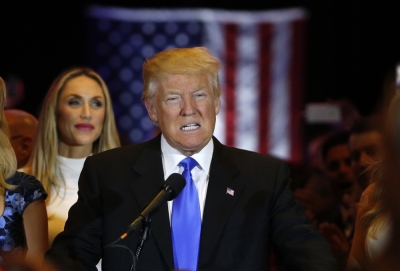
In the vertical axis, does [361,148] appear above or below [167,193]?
below

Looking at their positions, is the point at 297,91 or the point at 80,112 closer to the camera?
the point at 80,112

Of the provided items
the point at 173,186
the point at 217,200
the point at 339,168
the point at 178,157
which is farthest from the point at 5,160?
the point at 339,168

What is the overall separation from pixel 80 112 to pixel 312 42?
6.38 meters

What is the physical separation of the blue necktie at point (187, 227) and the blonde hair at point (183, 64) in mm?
483

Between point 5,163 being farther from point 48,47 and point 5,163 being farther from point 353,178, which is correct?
point 48,47

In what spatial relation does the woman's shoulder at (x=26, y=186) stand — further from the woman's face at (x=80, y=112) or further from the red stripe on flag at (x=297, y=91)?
the red stripe on flag at (x=297, y=91)

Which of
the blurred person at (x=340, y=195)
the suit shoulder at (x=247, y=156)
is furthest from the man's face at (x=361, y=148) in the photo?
the suit shoulder at (x=247, y=156)

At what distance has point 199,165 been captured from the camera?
3361 mm

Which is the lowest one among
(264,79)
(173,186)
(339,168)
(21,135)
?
(264,79)

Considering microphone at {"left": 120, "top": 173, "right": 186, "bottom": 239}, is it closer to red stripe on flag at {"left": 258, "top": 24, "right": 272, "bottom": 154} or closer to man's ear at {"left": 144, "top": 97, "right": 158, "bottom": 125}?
man's ear at {"left": 144, "top": 97, "right": 158, "bottom": 125}

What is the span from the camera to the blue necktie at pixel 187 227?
3.18 metres

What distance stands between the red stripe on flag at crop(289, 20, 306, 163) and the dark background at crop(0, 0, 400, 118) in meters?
0.15

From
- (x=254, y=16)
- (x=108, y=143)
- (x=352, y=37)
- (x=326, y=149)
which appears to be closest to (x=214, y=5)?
(x=254, y=16)

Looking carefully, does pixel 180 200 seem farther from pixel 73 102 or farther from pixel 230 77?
pixel 230 77
